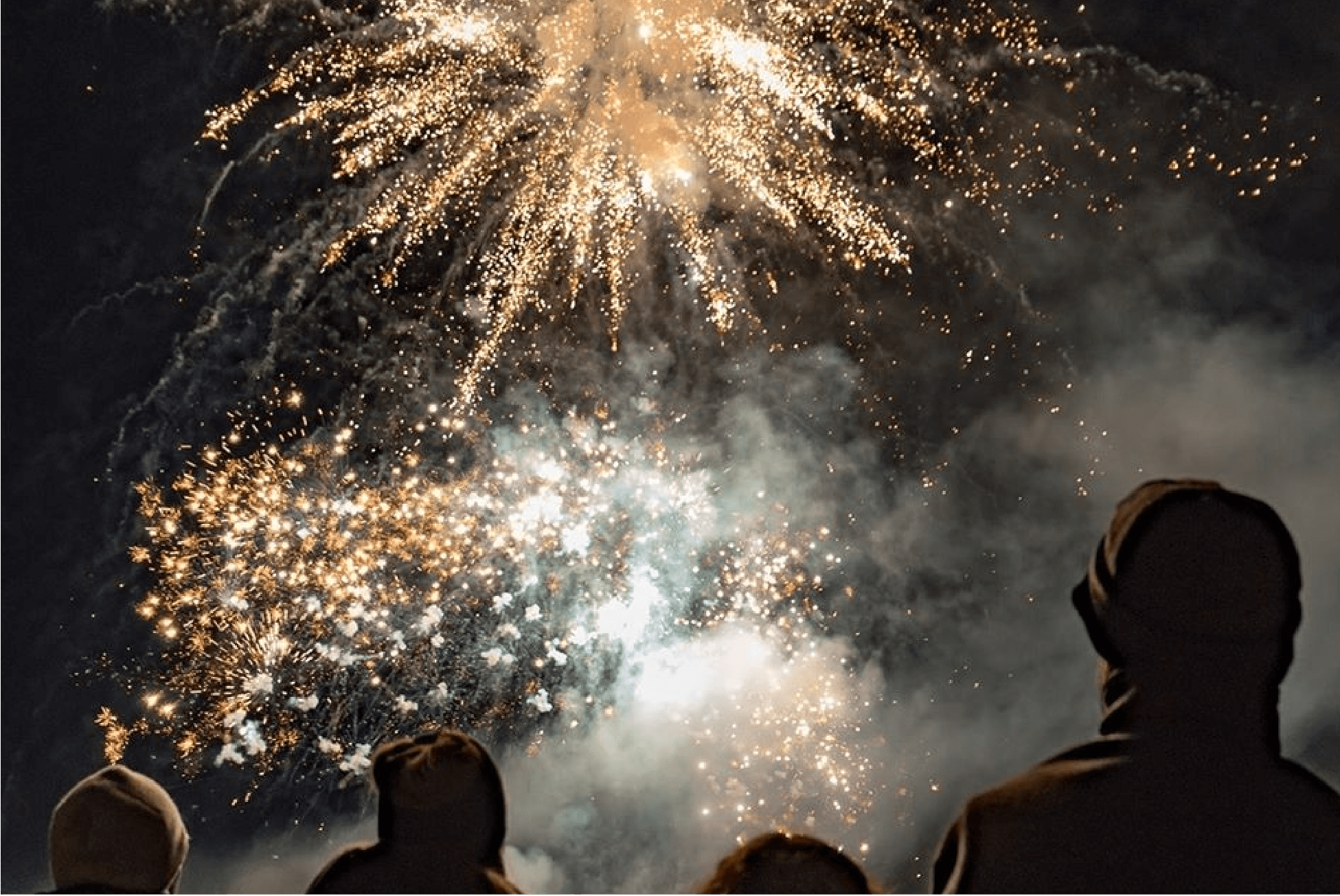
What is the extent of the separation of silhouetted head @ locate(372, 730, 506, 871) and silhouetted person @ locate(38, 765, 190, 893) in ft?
2.78

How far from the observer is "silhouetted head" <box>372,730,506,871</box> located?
268 cm

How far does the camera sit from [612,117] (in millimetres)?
17891

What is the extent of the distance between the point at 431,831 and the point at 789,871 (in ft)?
2.29

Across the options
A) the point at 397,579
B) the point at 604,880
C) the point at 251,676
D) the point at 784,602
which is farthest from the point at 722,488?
the point at 604,880

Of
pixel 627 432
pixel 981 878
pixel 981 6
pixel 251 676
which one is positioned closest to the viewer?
pixel 981 878

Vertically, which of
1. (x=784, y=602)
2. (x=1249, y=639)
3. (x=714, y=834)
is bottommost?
(x=714, y=834)

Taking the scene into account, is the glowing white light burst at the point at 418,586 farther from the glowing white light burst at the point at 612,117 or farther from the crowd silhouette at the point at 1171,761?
the crowd silhouette at the point at 1171,761

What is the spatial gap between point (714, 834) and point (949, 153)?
647 inches

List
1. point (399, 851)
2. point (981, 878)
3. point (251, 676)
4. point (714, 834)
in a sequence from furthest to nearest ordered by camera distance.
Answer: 1. point (714, 834)
2. point (251, 676)
3. point (399, 851)
4. point (981, 878)

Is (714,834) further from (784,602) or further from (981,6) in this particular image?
(981,6)

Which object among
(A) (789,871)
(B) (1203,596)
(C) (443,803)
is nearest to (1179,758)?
(B) (1203,596)

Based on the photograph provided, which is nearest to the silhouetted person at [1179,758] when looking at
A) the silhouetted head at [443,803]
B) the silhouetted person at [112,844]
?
the silhouetted head at [443,803]

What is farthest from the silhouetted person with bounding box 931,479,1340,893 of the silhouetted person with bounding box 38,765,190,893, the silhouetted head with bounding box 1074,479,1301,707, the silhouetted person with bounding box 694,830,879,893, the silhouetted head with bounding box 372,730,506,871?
the silhouetted person with bounding box 38,765,190,893

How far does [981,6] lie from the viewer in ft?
59.1
